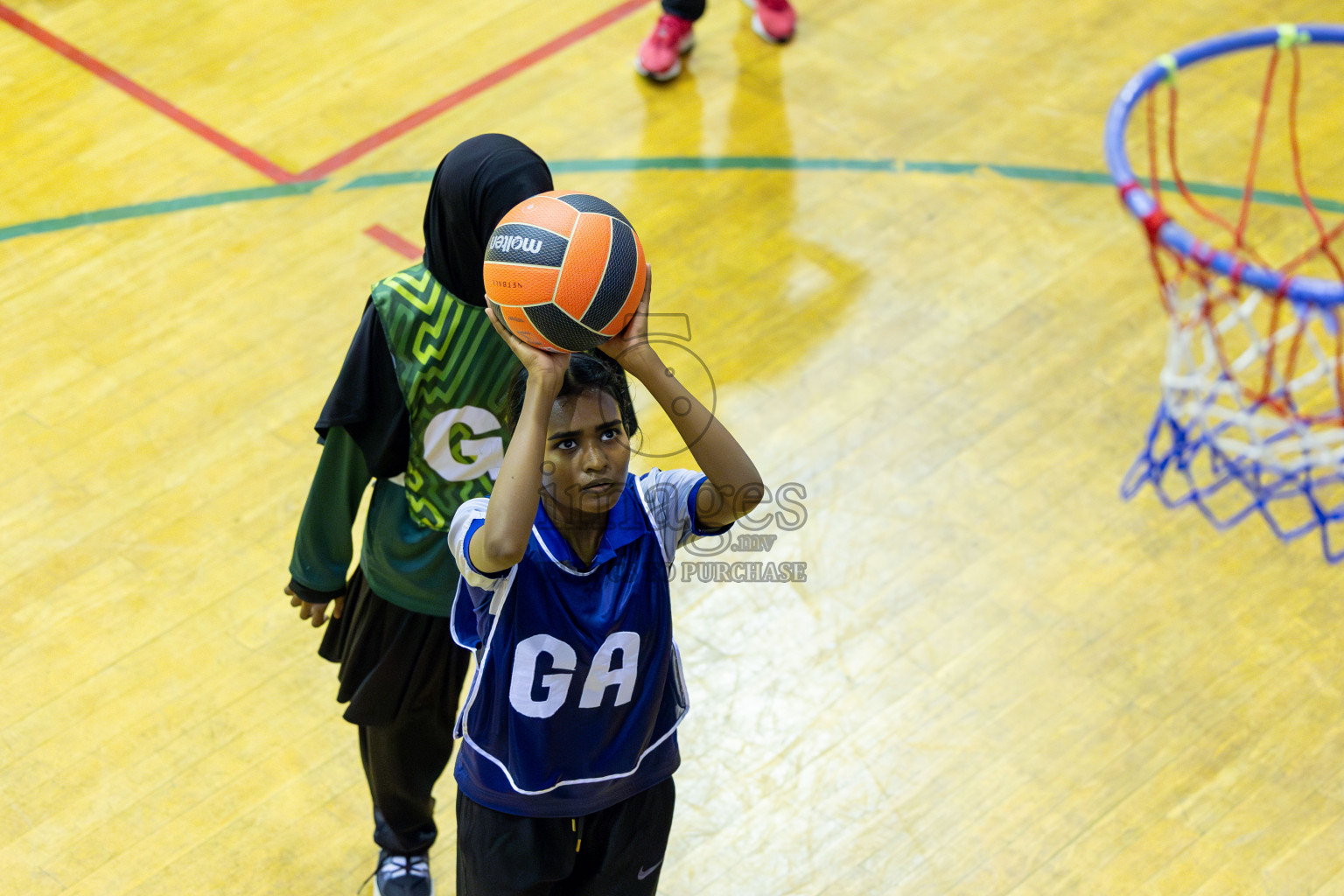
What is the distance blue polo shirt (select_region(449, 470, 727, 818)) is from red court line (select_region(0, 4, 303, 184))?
11.7 feet

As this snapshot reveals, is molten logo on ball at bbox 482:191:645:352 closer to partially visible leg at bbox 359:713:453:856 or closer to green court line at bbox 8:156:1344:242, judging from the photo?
partially visible leg at bbox 359:713:453:856

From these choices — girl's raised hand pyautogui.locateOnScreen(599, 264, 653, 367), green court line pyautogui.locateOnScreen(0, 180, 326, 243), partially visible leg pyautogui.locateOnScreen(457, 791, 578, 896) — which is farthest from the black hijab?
green court line pyautogui.locateOnScreen(0, 180, 326, 243)

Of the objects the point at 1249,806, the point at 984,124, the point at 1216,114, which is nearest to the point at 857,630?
the point at 1249,806

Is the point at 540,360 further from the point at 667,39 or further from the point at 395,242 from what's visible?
the point at 667,39

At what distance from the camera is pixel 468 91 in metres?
5.84

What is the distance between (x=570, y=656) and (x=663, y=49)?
4.15m

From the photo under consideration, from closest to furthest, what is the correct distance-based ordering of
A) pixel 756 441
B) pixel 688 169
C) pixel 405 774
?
1. pixel 405 774
2. pixel 756 441
3. pixel 688 169

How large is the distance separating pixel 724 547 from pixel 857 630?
0.46m

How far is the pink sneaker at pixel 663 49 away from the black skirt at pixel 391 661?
352cm

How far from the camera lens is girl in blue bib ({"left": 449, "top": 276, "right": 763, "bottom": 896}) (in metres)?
2.22

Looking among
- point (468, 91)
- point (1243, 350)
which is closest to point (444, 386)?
point (1243, 350)

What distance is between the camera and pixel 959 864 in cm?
331

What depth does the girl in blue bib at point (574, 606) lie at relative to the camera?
87.3 inches

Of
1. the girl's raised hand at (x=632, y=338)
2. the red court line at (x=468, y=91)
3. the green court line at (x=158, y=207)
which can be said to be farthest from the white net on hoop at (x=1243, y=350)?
the green court line at (x=158, y=207)
